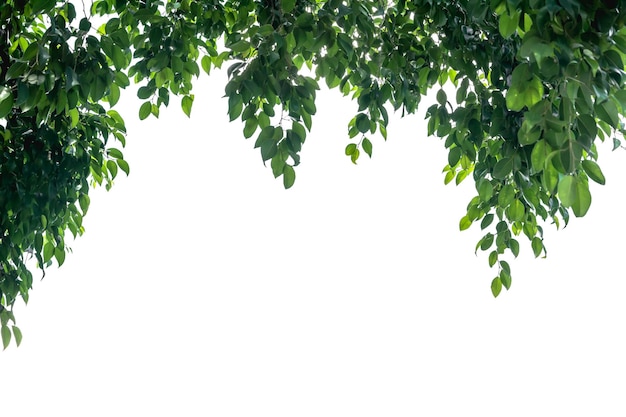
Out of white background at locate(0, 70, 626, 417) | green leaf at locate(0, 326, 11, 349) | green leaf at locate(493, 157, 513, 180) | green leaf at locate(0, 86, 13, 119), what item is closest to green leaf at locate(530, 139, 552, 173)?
green leaf at locate(493, 157, 513, 180)

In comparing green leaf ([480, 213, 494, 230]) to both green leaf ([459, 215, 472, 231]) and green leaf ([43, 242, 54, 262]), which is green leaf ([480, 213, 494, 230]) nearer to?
green leaf ([459, 215, 472, 231])

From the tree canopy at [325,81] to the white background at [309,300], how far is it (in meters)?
0.95

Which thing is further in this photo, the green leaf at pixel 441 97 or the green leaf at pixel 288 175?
the green leaf at pixel 441 97

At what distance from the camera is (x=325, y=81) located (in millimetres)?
1350

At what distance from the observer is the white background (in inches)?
98.5

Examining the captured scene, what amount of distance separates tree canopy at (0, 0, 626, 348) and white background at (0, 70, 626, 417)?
95 centimetres

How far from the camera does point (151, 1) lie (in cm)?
130

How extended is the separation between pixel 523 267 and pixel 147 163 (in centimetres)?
150

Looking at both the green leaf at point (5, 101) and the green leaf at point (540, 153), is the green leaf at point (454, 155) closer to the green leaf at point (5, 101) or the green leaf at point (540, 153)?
the green leaf at point (540, 153)

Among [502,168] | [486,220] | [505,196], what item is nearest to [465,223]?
[486,220]

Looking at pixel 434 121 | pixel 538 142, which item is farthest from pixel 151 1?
pixel 538 142

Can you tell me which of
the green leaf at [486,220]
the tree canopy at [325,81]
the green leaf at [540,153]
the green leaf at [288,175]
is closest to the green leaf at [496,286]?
the tree canopy at [325,81]

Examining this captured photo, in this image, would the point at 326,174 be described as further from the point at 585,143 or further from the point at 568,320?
the point at 585,143

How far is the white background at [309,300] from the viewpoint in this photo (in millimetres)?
2502
